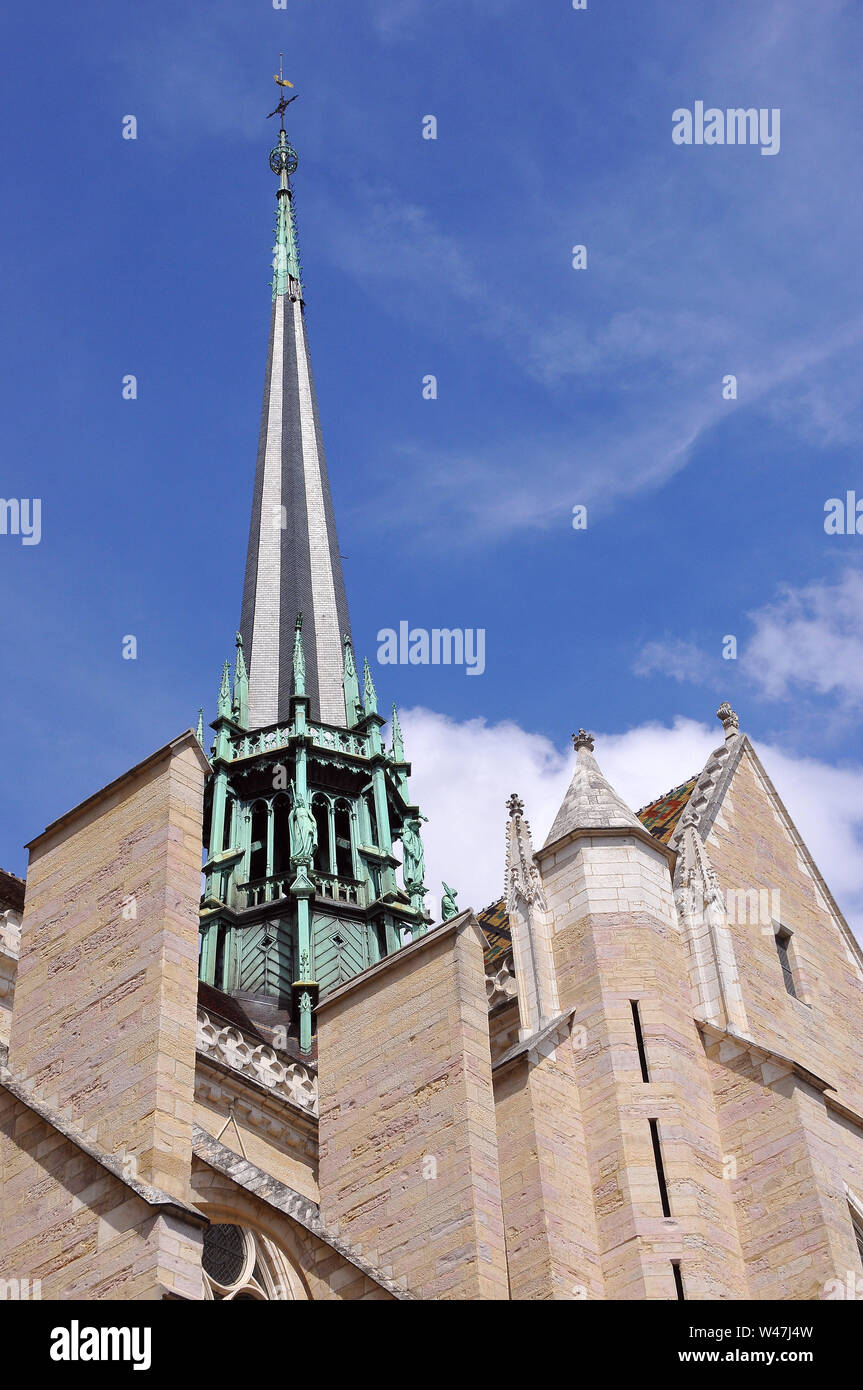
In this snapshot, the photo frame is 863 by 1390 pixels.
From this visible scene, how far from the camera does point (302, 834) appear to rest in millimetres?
28812

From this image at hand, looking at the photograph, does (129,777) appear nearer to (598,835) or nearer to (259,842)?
(598,835)

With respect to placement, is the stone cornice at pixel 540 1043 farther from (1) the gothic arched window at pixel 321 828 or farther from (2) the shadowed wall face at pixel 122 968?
(1) the gothic arched window at pixel 321 828

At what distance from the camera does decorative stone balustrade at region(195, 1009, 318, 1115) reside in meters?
16.8

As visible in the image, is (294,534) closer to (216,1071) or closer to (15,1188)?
(216,1071)

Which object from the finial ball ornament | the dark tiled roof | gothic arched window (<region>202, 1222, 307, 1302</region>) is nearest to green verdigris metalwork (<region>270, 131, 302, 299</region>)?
the finial ball ornament

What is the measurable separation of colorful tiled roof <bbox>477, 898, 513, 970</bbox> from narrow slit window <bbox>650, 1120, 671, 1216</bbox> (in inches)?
198

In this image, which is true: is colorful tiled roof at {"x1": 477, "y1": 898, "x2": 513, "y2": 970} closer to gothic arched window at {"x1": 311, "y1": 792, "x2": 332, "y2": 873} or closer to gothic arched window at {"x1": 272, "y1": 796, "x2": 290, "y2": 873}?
gothic arched window at {"x1": 311, "y1": 792, "x2": 332, "y2": 873}

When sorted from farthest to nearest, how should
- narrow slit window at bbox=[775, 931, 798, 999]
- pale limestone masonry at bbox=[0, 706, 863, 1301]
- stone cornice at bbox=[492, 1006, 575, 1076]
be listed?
narrow slit window at bbox=[775, 931, 798, 999] → stone cornice at bbox=[492, 1006, 575, 1076] → pale limestone masonry at bbox=[0, 706, 863, 1301]

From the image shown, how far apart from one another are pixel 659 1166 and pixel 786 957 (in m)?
4.08

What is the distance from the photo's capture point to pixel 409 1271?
36.4ft

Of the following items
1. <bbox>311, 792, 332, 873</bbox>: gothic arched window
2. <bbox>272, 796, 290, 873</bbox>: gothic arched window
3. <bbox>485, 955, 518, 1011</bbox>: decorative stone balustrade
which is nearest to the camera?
<bbox>485, 955, 518, 1011</bbox>: decorative stone balustrade

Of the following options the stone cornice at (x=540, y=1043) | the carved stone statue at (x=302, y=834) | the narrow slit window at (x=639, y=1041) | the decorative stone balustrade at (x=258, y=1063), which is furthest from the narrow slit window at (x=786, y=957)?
the carved stone statue at (x=302, y=834)

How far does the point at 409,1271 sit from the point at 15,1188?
9.01 ft

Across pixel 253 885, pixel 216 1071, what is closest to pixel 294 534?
pixel 253 885
